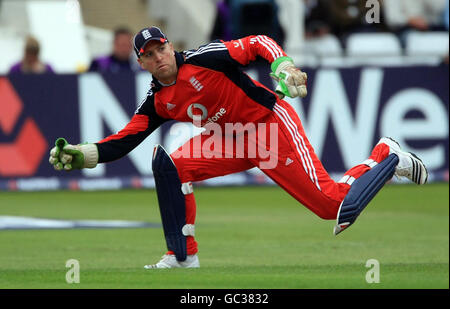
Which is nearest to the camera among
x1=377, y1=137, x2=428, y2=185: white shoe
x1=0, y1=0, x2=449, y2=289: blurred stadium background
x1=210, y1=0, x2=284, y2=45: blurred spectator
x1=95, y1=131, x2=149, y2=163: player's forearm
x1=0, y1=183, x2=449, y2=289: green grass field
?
x1=0, y1=183, x2=449, y2=289: green grass field

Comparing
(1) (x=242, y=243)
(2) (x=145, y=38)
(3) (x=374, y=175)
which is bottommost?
(1) (x=242, y=243)

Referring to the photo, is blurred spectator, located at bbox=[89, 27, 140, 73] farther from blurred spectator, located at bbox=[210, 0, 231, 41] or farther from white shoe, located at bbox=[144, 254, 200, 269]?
white shoe, located at bbox=[144, 254, 200, 269]

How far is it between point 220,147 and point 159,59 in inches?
44.1

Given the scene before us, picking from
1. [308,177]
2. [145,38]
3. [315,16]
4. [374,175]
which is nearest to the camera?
[145,38]

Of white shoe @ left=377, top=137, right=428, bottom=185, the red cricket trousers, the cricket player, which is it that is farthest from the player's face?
white shoe @ left=377, top=137, right=428, bottom=185

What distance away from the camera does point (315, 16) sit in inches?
875

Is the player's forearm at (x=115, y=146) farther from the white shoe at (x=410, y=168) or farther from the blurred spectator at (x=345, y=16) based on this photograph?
the blurred spectator at (x=345, y=16)

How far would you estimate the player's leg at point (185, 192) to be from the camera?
9484 millimetres

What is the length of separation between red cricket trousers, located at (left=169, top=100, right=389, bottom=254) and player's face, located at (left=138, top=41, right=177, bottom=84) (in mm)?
892

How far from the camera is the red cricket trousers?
9438 mm

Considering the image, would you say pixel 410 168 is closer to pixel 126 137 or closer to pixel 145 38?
pixel 126 137

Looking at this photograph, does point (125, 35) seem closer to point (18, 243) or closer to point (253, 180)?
point (253, 180)

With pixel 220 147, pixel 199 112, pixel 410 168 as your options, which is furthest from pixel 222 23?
pixel 199 112
